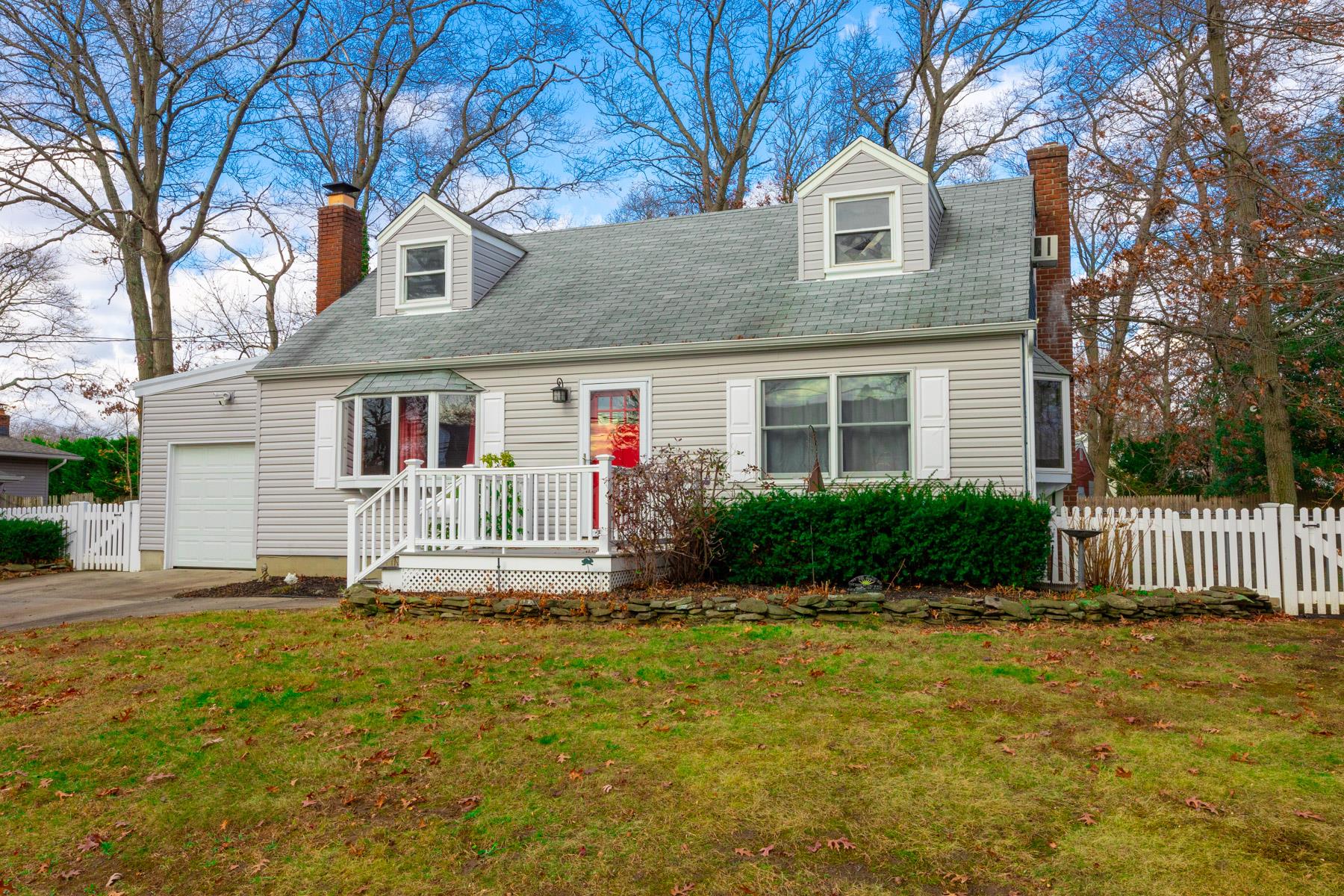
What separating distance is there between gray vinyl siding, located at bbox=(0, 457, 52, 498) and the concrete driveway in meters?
12.8

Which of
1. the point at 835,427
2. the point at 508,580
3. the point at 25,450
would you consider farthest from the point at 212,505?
the point at 25,450

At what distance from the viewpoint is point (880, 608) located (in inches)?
329

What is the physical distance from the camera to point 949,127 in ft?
72.6

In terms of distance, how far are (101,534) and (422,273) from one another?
693cm

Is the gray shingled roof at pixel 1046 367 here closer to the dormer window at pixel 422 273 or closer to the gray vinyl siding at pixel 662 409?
the gray vinyl siding at pixel 662 409

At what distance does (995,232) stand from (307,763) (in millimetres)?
10700

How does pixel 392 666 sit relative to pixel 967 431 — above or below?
below

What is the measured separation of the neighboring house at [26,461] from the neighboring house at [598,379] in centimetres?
1245

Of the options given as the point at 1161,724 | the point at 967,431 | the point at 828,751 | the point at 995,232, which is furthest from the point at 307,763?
the point at 995,232

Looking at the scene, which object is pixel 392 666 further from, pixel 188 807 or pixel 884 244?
pixel 884 244

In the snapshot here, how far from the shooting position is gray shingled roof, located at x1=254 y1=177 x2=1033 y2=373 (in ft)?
37.4

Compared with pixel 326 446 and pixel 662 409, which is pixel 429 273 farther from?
pixel 662 409

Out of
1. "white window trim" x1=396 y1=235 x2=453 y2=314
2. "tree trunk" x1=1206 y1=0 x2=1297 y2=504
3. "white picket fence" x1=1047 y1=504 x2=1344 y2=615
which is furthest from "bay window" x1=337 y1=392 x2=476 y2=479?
"tree trunk" x1=1206 y1=0 x2=1297 y2=504

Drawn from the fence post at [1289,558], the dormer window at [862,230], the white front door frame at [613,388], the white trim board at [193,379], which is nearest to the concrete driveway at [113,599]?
the white trim board at [193,379]
